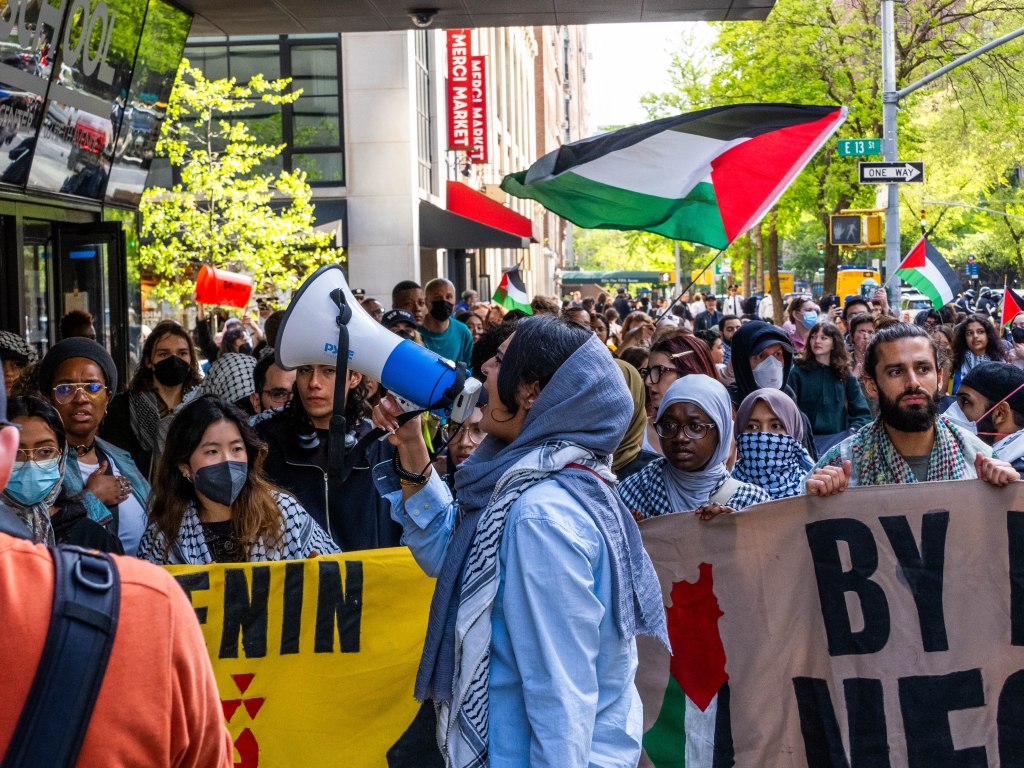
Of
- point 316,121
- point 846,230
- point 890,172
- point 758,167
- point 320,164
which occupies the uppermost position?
point 316,121

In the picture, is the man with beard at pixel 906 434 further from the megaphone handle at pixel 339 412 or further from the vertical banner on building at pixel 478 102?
the vertical banner on building at pixel 478 102

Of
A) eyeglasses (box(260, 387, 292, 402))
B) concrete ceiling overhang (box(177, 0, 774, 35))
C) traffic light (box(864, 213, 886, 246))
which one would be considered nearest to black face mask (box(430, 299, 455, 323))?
concrete ceiling overhang (box(177, 0, 774, 35))

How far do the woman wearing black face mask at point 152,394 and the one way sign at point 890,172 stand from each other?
461 inches

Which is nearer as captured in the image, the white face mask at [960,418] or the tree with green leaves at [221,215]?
the white face mask at [960,418]

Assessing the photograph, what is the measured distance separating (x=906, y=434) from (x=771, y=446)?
98 centimetres

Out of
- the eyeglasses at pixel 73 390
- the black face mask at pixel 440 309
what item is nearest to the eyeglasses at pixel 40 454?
the eyeglasses at pixel 73 390

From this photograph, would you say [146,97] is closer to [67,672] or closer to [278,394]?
[278,394]

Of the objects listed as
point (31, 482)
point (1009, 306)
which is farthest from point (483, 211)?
point (31, 482)

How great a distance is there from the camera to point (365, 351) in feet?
10.7

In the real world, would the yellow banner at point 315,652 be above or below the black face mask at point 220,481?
below

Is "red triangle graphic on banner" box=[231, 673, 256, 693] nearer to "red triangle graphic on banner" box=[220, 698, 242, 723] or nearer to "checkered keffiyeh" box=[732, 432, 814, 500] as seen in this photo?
"red triangle graphic on banner" box=[220, 698, 242, 723]

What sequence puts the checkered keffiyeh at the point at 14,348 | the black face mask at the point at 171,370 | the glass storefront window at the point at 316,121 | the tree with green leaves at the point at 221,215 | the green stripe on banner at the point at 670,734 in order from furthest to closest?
the glass storefront window at the point at 316,121, the tree with green leaves at the point at 221,215, the black face mask at the point at 171,370, the checkered keffiyeh at the point at 14,348, the green stripe on banner at the point at 670,734

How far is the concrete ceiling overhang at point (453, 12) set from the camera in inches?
380

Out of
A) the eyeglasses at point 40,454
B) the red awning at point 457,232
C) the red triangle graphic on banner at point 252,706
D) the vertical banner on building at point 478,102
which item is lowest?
the red triangle graphic on banner at point 252,706
